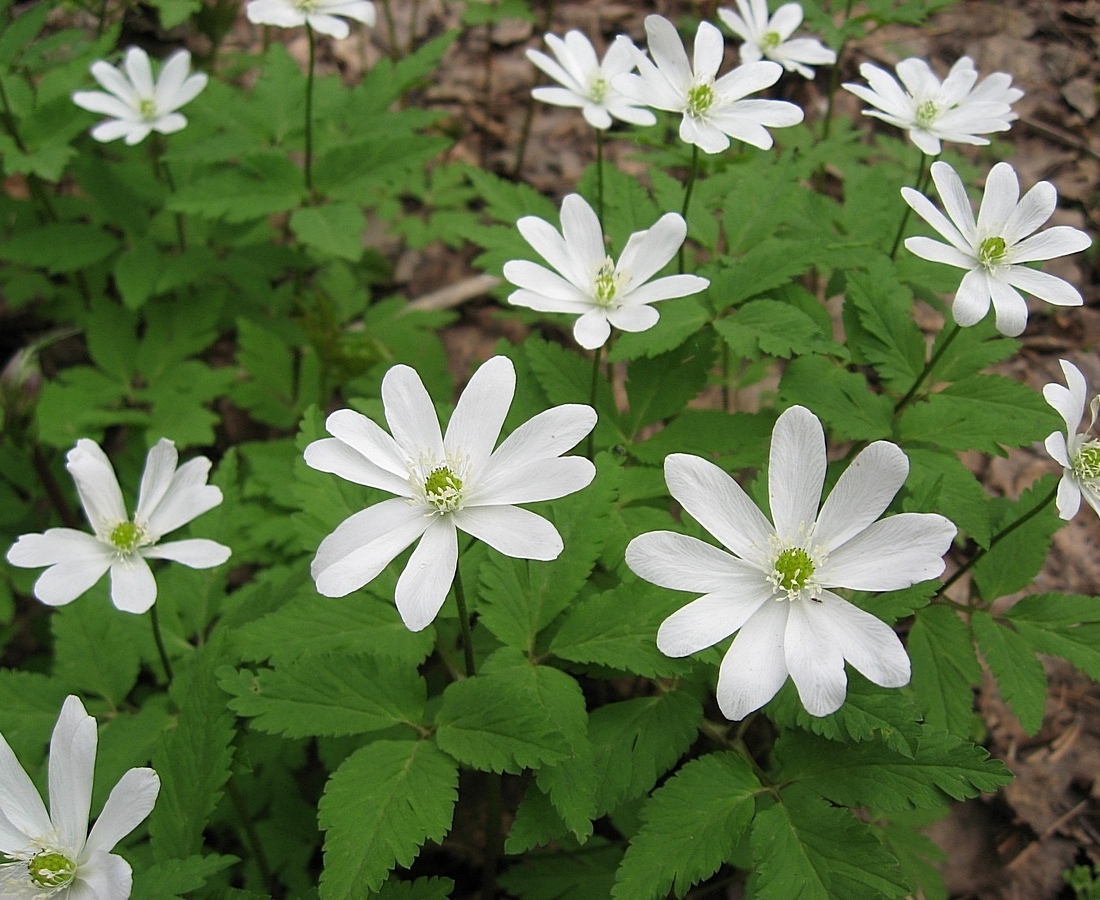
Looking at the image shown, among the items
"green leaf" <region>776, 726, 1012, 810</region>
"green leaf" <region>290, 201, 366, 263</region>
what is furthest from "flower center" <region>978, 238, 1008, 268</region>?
"green leaf" <region>290, 201, 366, 263</region>

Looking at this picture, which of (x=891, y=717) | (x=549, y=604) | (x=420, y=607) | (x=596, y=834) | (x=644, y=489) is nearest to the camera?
(x=420, y=607)

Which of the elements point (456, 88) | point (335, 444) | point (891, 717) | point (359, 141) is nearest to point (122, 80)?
point (359, 141)

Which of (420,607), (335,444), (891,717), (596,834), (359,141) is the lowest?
(596,834)

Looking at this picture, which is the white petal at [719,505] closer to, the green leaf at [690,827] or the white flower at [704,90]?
the green leaf at [690,827]

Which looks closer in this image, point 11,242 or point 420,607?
point 420,607

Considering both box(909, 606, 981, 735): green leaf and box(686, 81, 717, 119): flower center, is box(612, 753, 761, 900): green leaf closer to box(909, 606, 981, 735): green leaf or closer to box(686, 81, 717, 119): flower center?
box(909, 606, 981, 735): green leaf

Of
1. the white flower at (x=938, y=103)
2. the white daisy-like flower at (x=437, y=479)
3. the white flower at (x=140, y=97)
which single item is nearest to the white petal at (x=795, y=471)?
the white daisy-like flower at (x=437, y=479)

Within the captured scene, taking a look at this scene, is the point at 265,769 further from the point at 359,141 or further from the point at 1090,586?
the point at 1090,586
